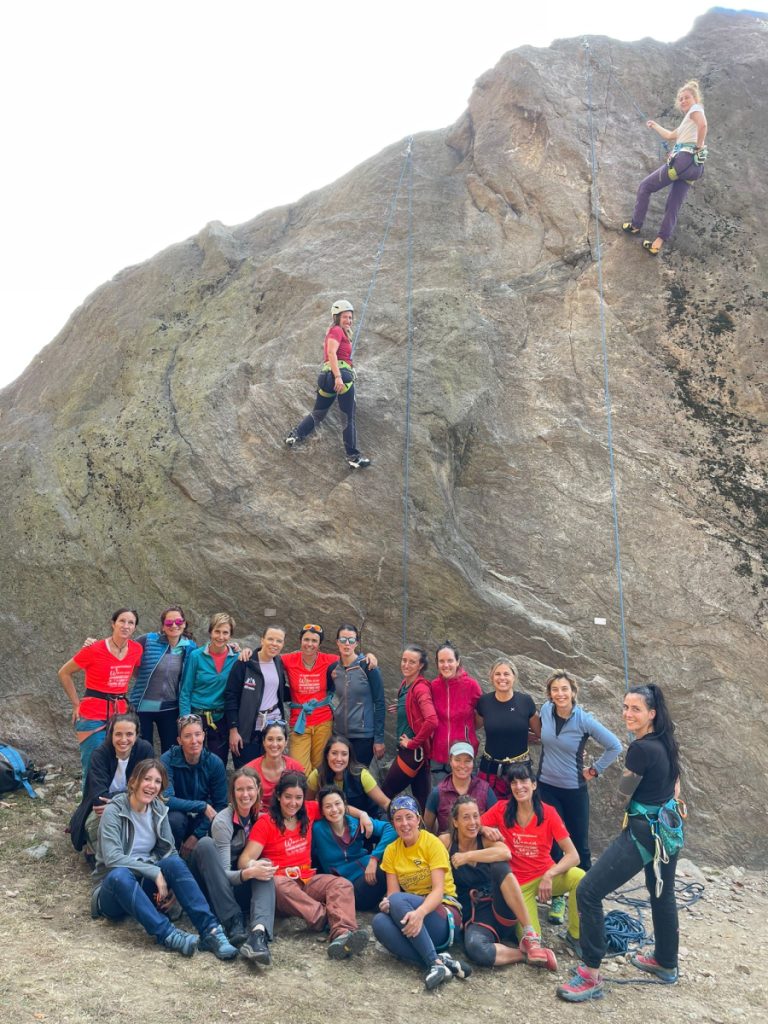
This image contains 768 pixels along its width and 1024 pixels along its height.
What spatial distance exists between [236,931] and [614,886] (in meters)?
2.67

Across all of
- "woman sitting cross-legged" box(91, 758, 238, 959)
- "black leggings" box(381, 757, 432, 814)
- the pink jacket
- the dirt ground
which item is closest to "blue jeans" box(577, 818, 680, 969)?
the dirt ground

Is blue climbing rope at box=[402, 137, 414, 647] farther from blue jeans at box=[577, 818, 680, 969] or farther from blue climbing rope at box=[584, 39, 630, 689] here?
blue jeans at box=[577, 818, 680, 969]

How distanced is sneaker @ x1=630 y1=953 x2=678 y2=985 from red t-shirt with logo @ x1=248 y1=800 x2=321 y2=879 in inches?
97.8

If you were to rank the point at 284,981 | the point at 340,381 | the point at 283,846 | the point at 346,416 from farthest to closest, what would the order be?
the point at 346,416 → the point at 340,381 → the point at 283,846 → the point at 284,981

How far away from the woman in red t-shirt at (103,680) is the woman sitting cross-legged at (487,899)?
3.18 metres

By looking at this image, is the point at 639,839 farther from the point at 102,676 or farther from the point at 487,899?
the point at 102,676

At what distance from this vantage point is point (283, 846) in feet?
20.0

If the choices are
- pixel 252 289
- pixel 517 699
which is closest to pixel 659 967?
pixel 517 699

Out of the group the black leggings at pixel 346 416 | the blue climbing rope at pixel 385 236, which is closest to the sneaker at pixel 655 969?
the black leggings at pixel 346 416

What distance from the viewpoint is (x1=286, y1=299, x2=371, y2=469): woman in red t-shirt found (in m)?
9.30

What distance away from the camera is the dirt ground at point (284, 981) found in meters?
4.73

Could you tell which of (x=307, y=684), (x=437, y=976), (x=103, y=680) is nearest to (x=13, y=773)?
(x=103, y=680)

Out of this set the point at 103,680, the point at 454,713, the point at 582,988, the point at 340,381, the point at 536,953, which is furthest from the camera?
the point at 340,381

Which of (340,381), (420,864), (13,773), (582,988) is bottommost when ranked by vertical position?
(582,988)
